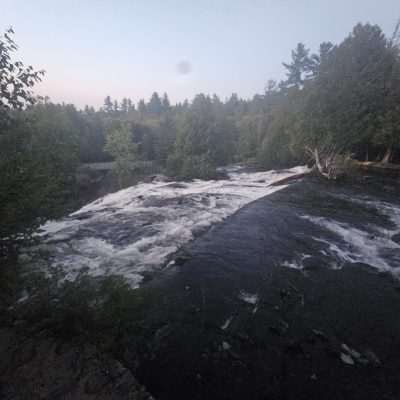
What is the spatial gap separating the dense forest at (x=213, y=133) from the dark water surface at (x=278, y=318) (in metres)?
3.21

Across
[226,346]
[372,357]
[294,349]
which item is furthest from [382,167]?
[226,346]

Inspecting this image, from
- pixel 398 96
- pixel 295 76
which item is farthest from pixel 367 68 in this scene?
pixel 295 76

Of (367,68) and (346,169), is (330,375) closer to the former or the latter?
(346,169)

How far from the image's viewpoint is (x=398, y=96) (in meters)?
18.4

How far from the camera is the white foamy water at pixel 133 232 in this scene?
6.49 metres

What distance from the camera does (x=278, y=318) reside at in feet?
15.1

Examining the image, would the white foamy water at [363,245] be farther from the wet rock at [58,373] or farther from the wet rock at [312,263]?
the wet rock at [58,373]

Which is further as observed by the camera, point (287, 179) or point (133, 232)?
point (287, 179)

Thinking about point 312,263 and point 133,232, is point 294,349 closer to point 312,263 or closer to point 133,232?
point 312,263

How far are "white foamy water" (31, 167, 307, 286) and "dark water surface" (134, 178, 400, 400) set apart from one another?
102 cm

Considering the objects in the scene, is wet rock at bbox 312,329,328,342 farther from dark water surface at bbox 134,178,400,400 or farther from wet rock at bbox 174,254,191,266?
wet rock at bbox 174,254,191,266

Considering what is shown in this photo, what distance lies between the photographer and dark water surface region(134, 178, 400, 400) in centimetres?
341

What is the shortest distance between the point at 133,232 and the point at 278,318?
6347mm

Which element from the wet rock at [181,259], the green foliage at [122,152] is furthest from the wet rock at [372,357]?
the green foliage at [122,152]
